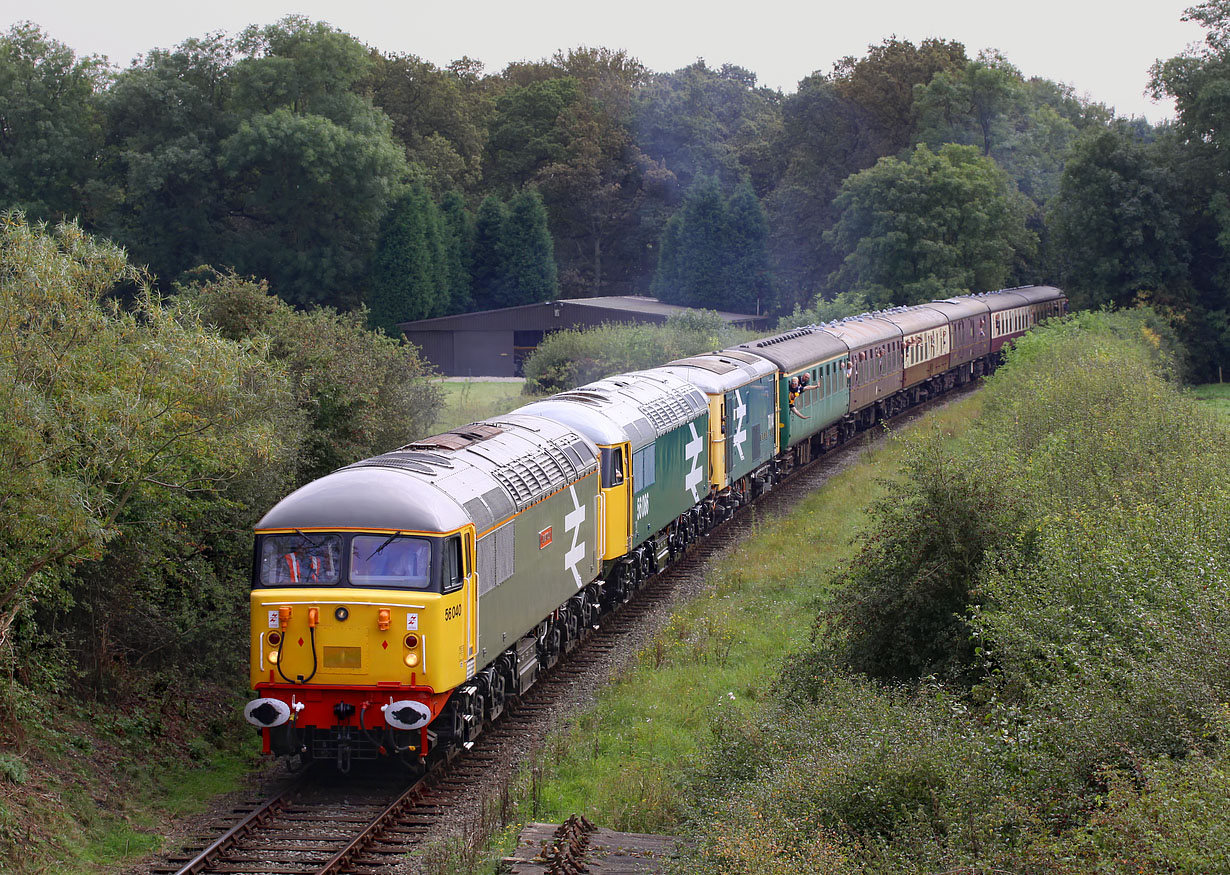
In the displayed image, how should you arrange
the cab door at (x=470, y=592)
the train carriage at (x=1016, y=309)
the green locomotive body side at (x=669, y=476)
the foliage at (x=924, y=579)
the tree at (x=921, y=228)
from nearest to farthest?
1. the cab door at (x=470, y=592)
2. the foliage at (x=924, y=579)
3. the green locomotive body side at (x=669, y=476)
4. the train carriage at (x=1016, y=309)
5. the tree at (x=921, y=228)

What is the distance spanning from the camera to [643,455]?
70.3ft

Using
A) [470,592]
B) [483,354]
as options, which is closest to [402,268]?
[483,354]

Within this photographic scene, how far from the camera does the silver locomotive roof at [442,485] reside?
45.2ft

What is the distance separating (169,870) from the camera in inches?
477

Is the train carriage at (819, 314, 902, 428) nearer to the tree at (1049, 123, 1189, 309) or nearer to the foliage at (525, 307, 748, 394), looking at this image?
the foliage at (525, 307, 748, 394)

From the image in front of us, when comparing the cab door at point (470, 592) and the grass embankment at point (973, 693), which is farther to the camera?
the cab door at point (470, 592)

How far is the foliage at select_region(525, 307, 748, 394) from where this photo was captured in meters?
45.6

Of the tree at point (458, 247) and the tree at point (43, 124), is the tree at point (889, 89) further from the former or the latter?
the tree at point (43, 124)

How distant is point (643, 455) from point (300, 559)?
8.54 metres

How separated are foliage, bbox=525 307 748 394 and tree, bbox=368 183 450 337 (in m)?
21.3

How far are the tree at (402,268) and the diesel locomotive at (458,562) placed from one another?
149 ft

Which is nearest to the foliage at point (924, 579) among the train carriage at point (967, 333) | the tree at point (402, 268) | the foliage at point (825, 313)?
the train carriage at point (967, 333)

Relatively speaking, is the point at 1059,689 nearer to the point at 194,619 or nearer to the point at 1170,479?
the point at 1170,479

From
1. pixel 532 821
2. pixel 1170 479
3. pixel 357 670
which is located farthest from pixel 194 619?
pixel 1170 479
